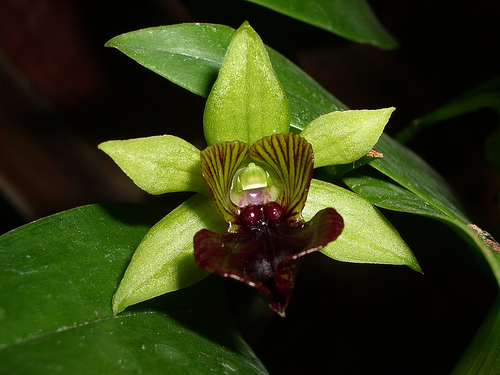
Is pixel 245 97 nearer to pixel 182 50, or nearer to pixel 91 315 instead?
pixel 182 50

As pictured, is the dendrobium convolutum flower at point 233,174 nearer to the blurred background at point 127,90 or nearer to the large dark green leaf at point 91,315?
the large dark green leaf at point 91,315

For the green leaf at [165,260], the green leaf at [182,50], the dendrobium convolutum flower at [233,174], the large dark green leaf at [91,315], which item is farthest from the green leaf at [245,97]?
the large dark green leaf at [91,315]

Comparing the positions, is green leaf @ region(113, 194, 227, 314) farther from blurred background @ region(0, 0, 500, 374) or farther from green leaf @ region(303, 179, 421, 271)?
blurred background @ region(0, 0, 500, 374)

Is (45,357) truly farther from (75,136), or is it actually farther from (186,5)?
(75,136)

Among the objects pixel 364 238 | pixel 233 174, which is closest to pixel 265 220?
pixel 233 174

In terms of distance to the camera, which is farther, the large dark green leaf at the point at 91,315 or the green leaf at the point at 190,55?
the green leaf at the point at 190,55
